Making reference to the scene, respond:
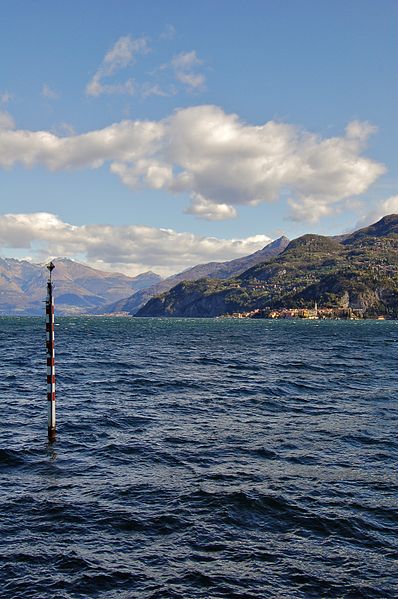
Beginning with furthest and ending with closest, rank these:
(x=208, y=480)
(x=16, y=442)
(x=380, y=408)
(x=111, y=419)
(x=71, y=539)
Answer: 1. (x=380, y=408)
2. (x=111, y=419)
3. (x=16, y=442)
4. (x=208, y=480)
5. (x=71, y=539)

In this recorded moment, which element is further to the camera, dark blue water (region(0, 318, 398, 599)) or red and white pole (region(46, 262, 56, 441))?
red and white pole (region(46, 262, 56, 441))

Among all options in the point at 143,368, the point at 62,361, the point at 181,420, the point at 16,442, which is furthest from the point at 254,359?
the point at 16,442

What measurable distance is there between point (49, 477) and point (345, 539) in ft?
41.3

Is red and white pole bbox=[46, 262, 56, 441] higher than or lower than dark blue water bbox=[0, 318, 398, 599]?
higher

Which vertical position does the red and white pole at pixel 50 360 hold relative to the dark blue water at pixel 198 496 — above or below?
above

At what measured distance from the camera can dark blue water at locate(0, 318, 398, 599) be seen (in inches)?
561

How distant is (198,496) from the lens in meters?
→ 20.0

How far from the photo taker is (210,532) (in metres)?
17.1

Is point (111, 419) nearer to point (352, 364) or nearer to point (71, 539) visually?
point (71, 539)

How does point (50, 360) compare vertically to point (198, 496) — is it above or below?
above

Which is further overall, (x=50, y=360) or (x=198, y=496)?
(x=50, y=360)

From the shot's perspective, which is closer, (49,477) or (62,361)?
(49,477)

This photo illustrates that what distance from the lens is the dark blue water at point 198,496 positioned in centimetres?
1424

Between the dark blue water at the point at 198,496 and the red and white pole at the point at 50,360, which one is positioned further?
the red and white pole at the point at 50,360
